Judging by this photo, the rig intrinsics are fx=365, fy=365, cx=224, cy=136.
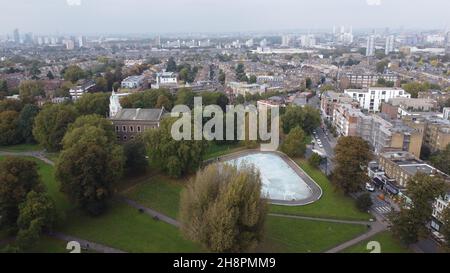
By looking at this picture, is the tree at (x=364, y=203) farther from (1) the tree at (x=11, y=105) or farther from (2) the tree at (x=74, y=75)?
(2) the tree at (x=74, y=75)

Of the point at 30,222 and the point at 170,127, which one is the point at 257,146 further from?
the point at 30,222

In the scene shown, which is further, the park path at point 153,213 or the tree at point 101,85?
the tree at point 101,85

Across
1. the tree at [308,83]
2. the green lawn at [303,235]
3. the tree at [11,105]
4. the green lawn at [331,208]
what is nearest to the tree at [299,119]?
the green lawn at [331,208]

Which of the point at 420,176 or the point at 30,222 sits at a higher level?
the point at 420,176

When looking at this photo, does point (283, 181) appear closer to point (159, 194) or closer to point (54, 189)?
point (159, 194)

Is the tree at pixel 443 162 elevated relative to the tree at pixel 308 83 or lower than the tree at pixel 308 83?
lower

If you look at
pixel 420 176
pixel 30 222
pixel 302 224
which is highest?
pixel 420 176

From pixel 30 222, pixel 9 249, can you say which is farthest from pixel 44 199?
pixel 9 249
